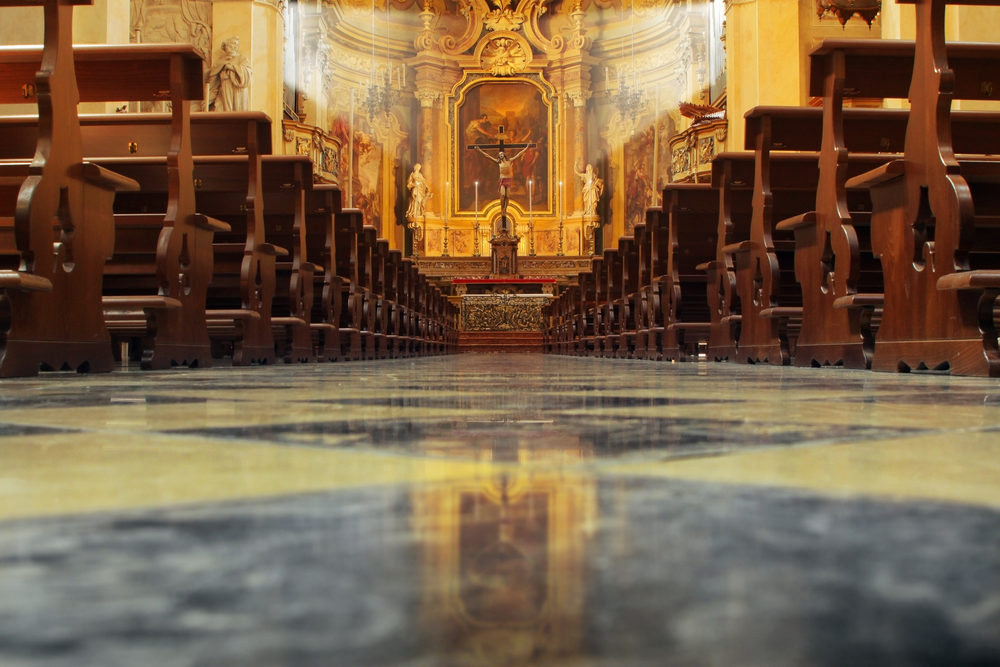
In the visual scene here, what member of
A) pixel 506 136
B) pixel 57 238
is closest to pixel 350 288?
pixel 57 238

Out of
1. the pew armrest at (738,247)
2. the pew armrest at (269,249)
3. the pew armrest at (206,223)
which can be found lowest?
the pew armrest at (738,247)

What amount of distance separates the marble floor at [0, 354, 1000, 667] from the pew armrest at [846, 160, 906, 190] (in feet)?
7.52

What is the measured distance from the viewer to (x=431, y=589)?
21cm

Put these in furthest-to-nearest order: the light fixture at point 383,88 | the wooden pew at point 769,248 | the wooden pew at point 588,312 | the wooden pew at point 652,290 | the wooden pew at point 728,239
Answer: the light fixture at point 383,88 → the wooden pew at point 588,312 → the wooden pew at point 652,290 → the wooden pew at point 728,239 → the wooden pew at point 769,248

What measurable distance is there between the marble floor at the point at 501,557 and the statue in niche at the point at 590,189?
1524 cm

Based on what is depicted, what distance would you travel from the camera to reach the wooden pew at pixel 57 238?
237 cm

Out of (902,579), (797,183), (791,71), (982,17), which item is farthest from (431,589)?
(791,71)

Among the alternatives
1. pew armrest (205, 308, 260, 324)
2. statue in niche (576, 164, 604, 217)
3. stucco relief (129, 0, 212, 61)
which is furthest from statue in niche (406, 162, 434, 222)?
pew armrest (205, 308, 260, 324)

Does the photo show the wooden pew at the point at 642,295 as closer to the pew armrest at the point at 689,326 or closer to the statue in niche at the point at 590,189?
the pew armrest at the point at 689,326

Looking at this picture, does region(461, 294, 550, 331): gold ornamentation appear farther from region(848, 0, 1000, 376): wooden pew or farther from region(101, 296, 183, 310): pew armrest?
region(848, 0, 1000, 376): wooden pew

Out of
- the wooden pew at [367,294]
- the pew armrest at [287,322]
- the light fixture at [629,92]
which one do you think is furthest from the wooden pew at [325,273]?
the light fixture at [629,92]

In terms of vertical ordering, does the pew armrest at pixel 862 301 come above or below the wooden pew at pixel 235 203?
below

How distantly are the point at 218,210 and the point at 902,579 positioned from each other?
435cm

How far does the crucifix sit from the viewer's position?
14992 mm
